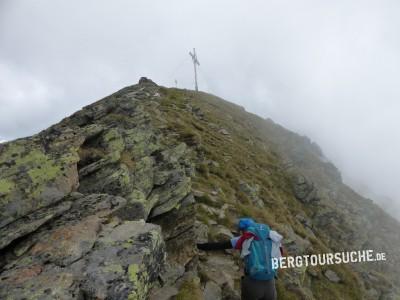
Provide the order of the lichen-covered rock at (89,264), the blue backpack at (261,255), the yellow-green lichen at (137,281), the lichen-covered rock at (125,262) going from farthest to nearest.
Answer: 1. the blue backpack at (261,255)
2. the yellow-green lichen at (137,281)
3. the lichen-covered rock at (125,262)
4. the lichen-covered rock at (89,264)

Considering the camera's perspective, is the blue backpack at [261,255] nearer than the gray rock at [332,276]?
Yes

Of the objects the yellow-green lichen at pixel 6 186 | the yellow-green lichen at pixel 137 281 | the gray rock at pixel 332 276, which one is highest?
the yellow-green lichen at pixel 6 186

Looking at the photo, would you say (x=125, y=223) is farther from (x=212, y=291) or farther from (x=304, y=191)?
(x=304, y=191)

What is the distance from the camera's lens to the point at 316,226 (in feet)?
98.3

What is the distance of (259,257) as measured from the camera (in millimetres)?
9648

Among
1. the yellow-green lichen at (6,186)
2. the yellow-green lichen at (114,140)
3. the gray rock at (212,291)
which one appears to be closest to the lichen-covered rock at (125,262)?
the yellow-green lichen at (6,186)

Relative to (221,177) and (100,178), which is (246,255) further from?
(221,177)

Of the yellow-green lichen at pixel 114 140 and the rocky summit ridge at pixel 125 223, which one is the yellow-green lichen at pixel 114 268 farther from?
the yellow-green lichen at pixel 114 140

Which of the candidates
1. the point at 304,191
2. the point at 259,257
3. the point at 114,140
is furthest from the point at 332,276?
the point at 114,140

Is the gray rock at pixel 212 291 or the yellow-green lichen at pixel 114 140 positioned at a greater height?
the yellow-green lichen at pixel 114 140

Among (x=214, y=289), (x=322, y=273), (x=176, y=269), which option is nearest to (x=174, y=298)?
(x=176, y=269)

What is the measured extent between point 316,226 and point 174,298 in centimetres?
2294

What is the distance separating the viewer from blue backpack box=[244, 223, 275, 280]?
378 inches

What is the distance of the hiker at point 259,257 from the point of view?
31.6 feet
